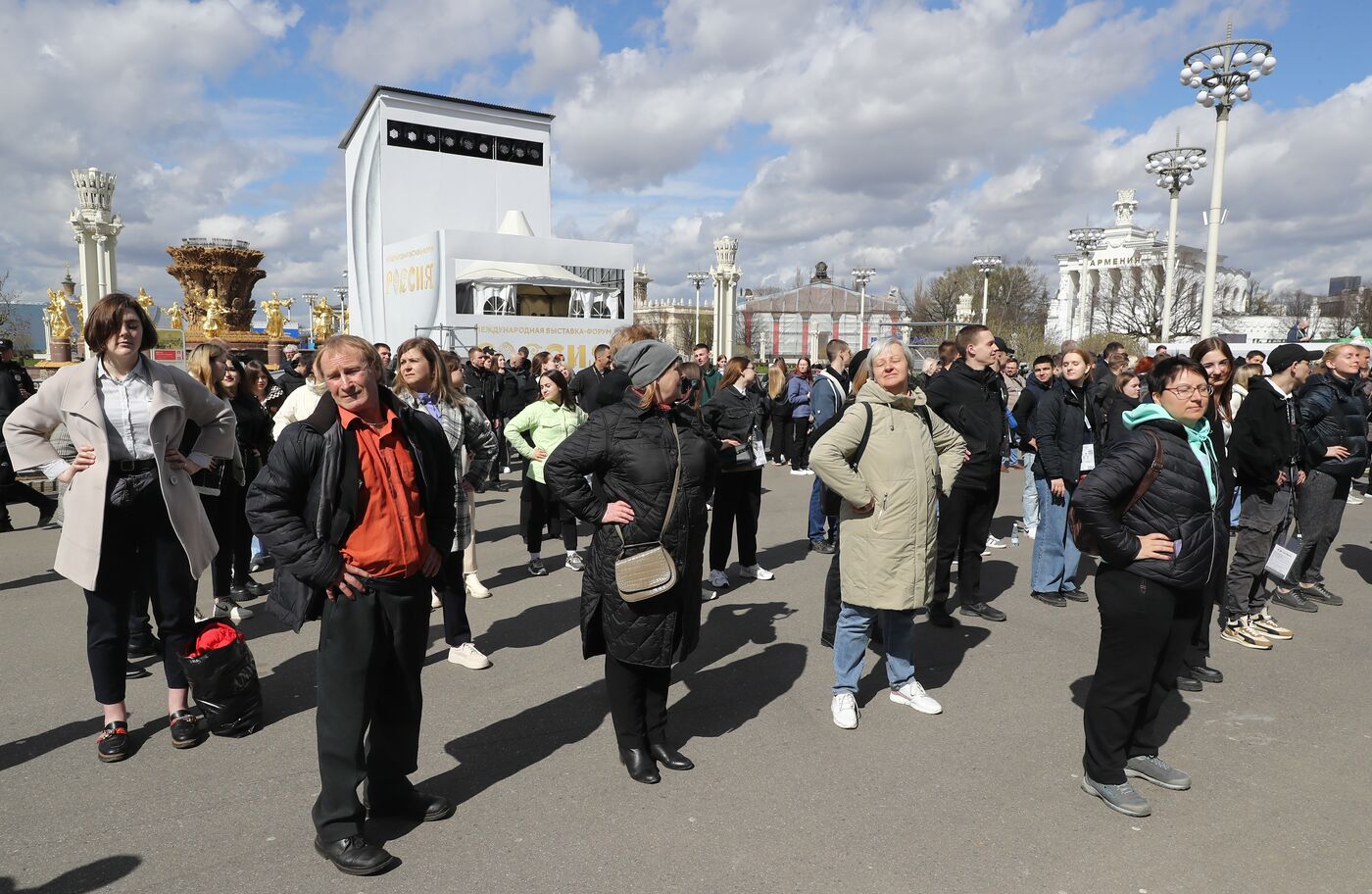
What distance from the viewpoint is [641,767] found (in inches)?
145

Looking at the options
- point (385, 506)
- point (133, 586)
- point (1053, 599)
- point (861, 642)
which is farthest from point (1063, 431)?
point (133, 586)

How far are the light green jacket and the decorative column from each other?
232 feet

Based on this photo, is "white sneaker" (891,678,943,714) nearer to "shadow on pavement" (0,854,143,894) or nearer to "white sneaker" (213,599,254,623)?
"shadow on pavement" (0,854,143,894)

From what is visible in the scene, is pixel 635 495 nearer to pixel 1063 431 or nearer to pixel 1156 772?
pixel 1156 772

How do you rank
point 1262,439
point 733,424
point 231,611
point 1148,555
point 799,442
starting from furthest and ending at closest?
point 799,442
point 733,424
point 231,611
point 1262,439
point 1148,555

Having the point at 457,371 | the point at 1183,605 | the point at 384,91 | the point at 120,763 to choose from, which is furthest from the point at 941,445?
the point at 384,91

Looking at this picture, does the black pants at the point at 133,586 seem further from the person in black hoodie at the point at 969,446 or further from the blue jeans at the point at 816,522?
the blue jeans at the point at 816,522

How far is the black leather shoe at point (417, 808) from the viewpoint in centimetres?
331

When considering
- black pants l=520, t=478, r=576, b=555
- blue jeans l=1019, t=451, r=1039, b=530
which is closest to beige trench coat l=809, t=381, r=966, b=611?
black pants l=520, t=478, r=576, b=555

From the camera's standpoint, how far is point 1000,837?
3.28m

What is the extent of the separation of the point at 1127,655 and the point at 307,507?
10.7 feet

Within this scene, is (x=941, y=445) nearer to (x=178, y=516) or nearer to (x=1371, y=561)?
(x=178, y=516)

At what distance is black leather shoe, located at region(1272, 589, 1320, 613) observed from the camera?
649 centimetres

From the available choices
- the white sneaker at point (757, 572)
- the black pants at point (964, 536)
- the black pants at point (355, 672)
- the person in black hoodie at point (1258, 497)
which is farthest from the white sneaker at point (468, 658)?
the person in black hoodie at point (1258, 497)
